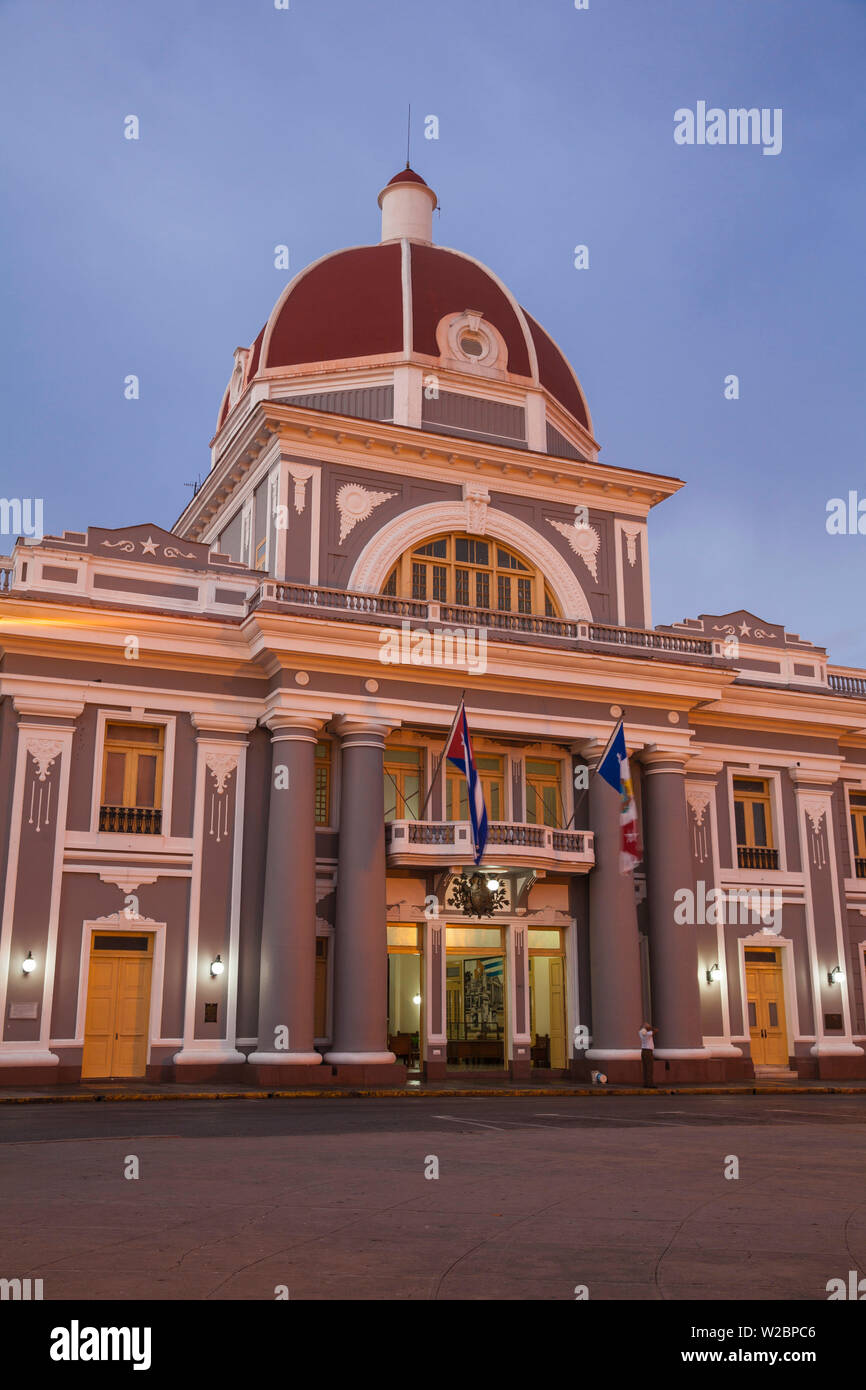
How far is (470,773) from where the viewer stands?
90.3 feet

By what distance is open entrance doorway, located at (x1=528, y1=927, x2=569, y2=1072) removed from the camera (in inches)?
1265

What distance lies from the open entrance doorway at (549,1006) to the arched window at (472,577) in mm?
8734

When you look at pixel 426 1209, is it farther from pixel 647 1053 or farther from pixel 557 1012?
pixel 557 1012

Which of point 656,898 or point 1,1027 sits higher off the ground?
point 656,898

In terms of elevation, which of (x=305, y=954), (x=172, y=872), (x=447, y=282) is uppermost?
(x=447, y=282)

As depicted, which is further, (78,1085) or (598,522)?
(598,522)

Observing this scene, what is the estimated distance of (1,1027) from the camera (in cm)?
2572

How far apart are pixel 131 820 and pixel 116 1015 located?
4.27m

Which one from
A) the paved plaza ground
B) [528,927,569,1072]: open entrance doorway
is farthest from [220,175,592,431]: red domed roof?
the paved plaza ground

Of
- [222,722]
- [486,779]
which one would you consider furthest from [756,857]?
[222,722]
